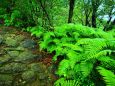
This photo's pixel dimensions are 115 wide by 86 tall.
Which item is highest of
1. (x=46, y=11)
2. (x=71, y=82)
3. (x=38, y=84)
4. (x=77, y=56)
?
(x=46, y=11)

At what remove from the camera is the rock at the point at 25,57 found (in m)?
7.43

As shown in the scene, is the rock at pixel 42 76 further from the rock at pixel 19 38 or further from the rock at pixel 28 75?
the rock at pixel 19 38

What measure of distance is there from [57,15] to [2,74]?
19.1 feet

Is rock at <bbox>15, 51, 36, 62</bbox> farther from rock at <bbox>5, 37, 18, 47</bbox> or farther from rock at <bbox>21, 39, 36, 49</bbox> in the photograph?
rock at <bbox>5, 37, 18, 47</bbox>

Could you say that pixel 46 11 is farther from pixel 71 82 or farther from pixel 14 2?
pixel 71 82

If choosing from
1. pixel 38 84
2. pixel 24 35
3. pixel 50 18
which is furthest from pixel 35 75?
pixel 50 18

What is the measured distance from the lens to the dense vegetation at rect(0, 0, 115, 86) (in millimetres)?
4961

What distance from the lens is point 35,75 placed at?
6508 millimetres

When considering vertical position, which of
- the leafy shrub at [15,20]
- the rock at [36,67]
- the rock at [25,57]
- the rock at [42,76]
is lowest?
the rock at [42,76]

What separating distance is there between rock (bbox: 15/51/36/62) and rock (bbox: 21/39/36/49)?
561 mm

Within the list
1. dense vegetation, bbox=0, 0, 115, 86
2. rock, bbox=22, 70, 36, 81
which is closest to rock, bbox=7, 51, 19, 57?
dense vegetation, bbox=0, 0, 115, 86

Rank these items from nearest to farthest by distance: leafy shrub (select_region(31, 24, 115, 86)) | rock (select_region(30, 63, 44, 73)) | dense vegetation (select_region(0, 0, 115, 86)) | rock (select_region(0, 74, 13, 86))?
leafy shrub (select_region(31, 24, 115, 86)) < dense vegetation (select_region(0, 0, 115, 86)) < rock (select_region(0, 74, 13, 86)) < rock (select_region(30, 63, 44, 73))

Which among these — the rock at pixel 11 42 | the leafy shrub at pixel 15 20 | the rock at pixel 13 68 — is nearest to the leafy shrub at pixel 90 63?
the rock at pixel 13 68

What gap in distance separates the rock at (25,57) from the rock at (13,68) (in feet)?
1.23
